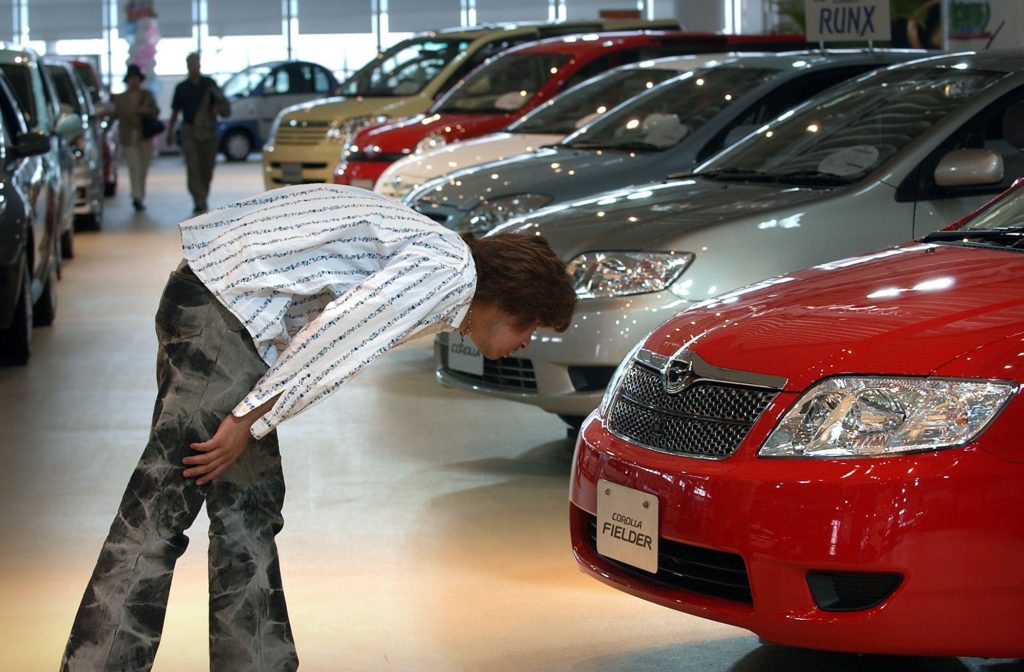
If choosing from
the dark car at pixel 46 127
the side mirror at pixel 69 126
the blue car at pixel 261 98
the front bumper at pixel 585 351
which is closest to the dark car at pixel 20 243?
the dark car at pixel 46 127

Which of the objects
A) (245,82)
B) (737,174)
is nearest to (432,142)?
(737,174)

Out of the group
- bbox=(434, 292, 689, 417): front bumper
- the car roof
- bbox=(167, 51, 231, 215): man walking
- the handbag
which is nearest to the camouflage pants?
bbox=(434, 292, 689, 417): front bumper

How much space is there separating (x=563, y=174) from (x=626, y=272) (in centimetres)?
196

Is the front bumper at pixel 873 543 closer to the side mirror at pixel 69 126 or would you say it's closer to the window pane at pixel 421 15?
the side mirror at pixel 69 126

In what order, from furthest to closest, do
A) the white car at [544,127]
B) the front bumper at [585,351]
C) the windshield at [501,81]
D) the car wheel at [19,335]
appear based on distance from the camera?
the windshield at [501,81]
the white car at [544,127]
the car wheel at [19,335]
the front bumper at [585,351]

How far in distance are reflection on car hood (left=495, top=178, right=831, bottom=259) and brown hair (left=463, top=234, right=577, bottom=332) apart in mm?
2363

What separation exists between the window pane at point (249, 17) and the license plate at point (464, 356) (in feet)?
97.6

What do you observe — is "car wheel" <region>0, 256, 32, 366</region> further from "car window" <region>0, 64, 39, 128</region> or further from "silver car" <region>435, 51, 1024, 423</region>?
"car window" <region>0, 64, 39, 128</region>

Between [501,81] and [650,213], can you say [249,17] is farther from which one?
[650,213]

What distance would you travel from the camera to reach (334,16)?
34.1 m

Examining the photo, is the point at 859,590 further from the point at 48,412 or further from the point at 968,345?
the point at 48,412

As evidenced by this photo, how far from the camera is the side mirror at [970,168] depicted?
497cm

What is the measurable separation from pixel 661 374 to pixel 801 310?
0.34 m

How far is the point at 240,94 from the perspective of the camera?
86.8 ft
